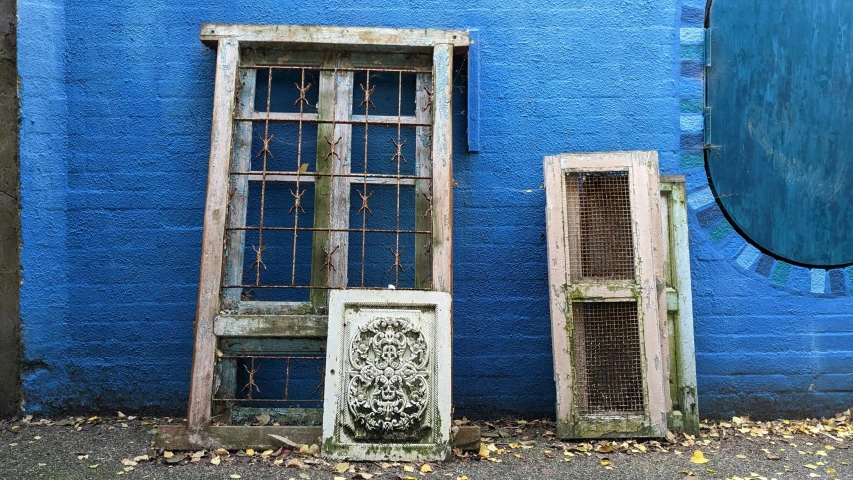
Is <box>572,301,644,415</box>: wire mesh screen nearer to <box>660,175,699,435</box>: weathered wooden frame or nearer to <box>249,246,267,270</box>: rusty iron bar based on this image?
<box>660,175,699,435</box>: weathered wooden frame

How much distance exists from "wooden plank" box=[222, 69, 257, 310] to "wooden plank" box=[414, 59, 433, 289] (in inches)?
33.9

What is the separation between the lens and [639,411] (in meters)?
3.65

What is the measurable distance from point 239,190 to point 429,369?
1414mm

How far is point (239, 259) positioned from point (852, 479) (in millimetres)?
3112

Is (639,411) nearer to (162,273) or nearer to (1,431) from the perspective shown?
(162,273)

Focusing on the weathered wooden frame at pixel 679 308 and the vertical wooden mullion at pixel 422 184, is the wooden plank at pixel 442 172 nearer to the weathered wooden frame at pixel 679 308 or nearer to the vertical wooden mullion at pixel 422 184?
the vertical wooden mullion at pixel 422 184

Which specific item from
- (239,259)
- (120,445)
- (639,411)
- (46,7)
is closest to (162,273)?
(239,259)

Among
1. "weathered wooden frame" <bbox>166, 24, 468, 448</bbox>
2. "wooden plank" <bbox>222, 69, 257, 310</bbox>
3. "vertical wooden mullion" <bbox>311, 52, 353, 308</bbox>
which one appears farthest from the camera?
"vertical wooden mullion" <bbox>311, 52, 353, 308</bbox>

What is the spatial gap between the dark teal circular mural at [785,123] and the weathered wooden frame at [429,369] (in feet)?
6.44

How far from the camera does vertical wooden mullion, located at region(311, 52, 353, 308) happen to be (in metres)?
3.83

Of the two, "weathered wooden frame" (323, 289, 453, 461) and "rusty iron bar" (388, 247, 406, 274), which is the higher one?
"rusty iron bar" (388, 247, 406, 274)

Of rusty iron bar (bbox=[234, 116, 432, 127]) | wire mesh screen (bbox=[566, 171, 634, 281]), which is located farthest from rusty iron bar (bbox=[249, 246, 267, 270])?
wire mesh screen (bbox=[566, 171, 634, 281])

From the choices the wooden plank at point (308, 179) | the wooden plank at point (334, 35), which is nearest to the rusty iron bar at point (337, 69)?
the wooden plank at point (334, 35)

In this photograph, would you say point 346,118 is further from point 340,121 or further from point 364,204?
point 364,204
